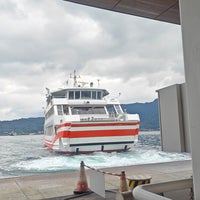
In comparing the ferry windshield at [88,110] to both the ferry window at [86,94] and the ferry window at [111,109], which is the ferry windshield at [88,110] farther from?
the ferry window at [86,94]

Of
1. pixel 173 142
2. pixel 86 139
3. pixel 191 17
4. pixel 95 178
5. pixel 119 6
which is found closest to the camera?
pixel 191 17

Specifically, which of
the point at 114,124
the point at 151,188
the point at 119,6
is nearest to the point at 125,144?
the point at 114,124

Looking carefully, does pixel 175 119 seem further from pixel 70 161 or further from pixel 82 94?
pixel 82 94

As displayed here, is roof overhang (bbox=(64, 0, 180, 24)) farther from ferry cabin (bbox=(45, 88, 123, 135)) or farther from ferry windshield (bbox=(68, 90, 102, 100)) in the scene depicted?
ferry windshield (bbox=(68, 90, 102, 100))

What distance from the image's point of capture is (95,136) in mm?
18906

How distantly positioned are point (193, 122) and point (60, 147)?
63.7ft

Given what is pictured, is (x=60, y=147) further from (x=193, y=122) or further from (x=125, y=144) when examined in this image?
(x=193, y=122)

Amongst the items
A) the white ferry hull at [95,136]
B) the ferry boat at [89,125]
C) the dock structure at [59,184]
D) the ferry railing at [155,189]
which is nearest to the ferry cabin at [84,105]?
the ferry boat at [89,125]

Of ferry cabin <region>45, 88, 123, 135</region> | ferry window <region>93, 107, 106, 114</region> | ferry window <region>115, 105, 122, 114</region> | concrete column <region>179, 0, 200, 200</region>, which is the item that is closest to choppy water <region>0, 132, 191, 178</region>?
ferry cabin <region>45, 88, 123, 135</region>

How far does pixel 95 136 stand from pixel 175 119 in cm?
738

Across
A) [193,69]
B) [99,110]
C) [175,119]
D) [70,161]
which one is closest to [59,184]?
[193,69]

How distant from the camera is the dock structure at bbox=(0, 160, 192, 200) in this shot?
4.51 meters

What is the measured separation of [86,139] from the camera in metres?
18.8

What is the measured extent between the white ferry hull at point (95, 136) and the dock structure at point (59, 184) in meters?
11.5
